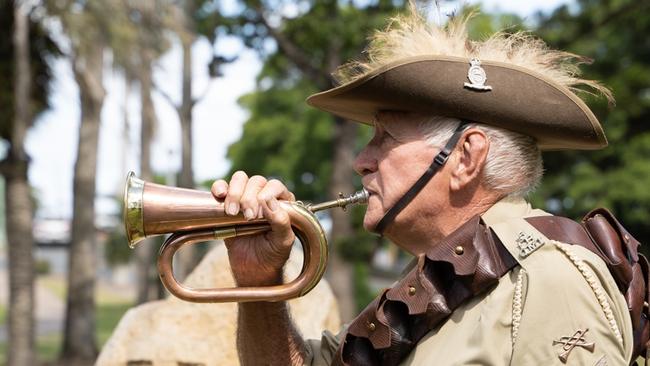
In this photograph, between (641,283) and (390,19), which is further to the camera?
(390,19)

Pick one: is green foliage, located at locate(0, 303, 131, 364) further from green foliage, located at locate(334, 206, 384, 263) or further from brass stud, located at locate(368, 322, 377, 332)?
brass stud, located at locate(368, 322, 377, 332)

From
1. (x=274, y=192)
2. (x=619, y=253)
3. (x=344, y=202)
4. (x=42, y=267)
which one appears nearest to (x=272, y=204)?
(x=274, y=192)

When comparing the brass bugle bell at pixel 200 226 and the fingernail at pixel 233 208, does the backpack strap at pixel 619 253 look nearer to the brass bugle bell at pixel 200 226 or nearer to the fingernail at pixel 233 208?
the brass bugle bell at pixel 200 226

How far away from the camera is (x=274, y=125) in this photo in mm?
36812

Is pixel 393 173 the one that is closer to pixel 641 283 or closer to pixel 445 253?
pixel 445 253

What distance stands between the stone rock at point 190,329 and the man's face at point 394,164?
2103 mm

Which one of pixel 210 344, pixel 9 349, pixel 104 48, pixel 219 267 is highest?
pixel 104 48

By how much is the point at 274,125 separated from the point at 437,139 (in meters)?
34.3

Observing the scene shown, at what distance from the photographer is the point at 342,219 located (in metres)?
17.6

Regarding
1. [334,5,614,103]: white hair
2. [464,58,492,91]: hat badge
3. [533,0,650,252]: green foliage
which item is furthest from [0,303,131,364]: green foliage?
[533,0,650,252]: green foliage

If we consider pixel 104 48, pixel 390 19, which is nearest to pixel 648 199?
pixel 104 48

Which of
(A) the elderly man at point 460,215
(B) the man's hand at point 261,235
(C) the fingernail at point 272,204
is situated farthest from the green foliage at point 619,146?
(C) the fingernail at point 272,204

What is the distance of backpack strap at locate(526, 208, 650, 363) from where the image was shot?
2.47 m

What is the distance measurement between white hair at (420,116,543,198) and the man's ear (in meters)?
0.02
